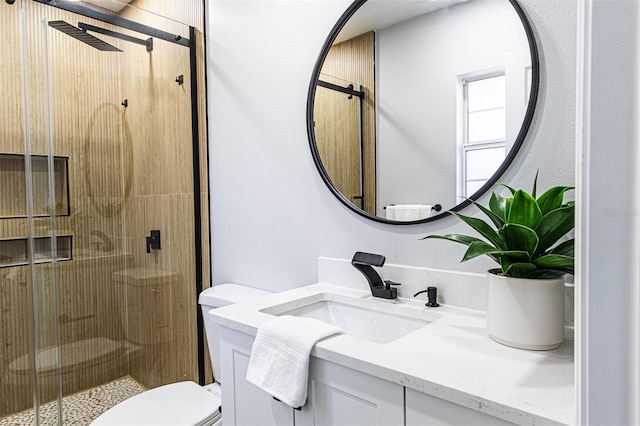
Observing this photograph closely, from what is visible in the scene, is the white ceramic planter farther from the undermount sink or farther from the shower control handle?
the shower control handle

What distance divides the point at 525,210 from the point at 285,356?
0.63m

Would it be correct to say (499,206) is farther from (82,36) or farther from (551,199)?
(82,36)

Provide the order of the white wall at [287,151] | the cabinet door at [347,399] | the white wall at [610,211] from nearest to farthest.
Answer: the white wall at [610,211] < the cabinet door at [347,399] < the white wall at [287,151]

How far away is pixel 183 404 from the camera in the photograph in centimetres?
144

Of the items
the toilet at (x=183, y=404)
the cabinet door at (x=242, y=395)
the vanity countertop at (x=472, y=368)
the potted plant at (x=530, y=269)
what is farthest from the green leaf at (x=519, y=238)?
the toilet at (x=183, y=404)

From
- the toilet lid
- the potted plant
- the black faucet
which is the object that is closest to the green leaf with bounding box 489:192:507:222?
the potted plant

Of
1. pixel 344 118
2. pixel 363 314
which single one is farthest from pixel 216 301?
pixel 344 118

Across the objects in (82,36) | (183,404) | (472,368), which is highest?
(82,36)

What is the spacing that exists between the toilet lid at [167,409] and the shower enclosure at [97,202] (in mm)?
464

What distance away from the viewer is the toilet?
1.32 m

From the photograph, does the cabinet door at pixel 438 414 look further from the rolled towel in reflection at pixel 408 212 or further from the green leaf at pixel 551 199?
the rolled towel in reflection at pixel 408 212

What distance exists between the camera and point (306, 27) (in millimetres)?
1537

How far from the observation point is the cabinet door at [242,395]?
1009mm

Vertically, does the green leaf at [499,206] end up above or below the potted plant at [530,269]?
above
